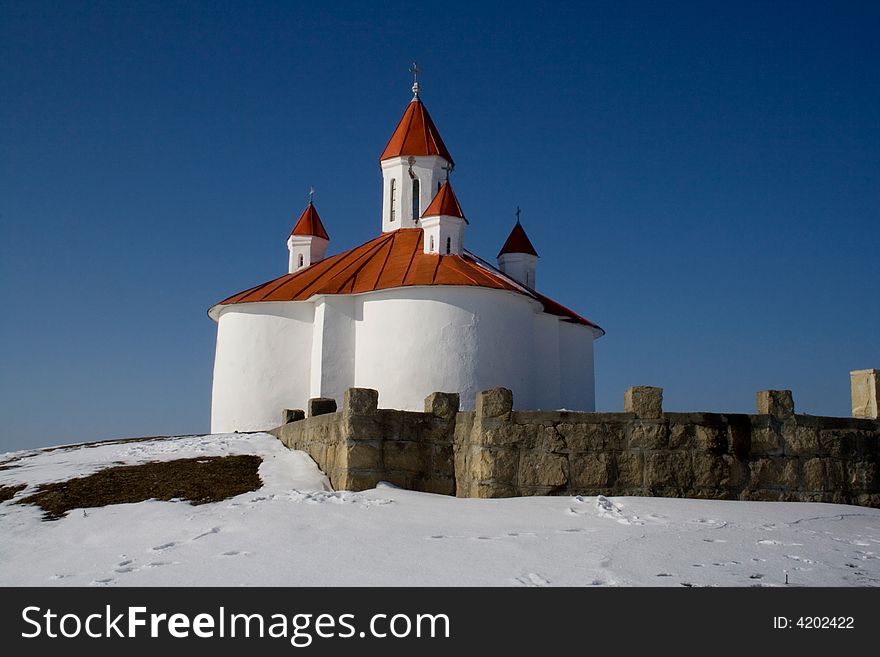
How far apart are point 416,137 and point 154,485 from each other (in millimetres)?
20713

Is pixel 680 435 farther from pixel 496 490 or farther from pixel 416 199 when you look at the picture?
pixel 416 199

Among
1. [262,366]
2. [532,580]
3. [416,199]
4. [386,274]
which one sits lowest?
[532,580]

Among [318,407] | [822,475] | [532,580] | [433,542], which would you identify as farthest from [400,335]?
[532,580]

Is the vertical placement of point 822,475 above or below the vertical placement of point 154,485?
above

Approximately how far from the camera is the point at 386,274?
25344 mm

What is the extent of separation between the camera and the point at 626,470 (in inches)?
484

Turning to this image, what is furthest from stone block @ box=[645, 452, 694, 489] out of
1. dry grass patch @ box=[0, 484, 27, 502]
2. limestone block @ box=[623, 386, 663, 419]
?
dry grass patch @ box=[0, 484, 27, 502]

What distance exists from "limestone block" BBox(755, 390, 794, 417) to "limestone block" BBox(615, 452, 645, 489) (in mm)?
2363

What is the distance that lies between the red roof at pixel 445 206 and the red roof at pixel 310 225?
255 inches

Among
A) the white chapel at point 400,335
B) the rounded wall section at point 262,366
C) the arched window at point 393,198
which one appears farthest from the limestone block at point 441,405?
the arched window at point 393,198

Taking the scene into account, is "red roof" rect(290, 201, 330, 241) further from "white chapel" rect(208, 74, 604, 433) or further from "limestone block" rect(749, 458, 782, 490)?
"limestone block" rect(749, 458, 782, 490)

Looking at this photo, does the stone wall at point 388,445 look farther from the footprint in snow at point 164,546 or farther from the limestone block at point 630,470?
the footprint in snow at point 164,546

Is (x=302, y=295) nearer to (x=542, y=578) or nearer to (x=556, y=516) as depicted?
(x=556, y=516)

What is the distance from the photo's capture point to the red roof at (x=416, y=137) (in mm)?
30594
